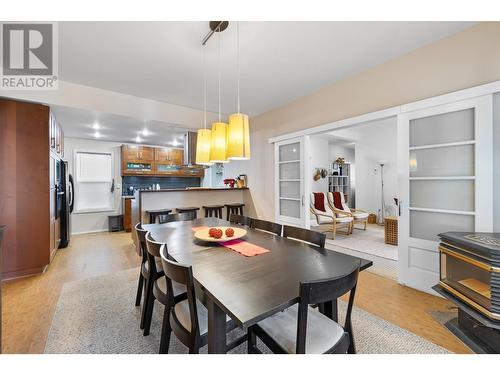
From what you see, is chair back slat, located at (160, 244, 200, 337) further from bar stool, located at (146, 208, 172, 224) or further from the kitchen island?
the kitchen island

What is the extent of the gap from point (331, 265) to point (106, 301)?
233 centimetres

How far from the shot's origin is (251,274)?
4.08ft

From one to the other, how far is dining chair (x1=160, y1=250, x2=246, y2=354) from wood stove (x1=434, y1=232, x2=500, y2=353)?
5.86 ft

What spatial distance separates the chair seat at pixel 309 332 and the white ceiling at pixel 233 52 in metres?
2.41

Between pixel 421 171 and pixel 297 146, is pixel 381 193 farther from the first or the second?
pixel 421 171

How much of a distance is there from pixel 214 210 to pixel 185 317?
3.09 metres

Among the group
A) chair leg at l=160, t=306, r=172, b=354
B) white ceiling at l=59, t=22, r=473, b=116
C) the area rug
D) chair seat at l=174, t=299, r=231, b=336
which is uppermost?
→ white ceiling at l=59, t=22, r=473, b=116

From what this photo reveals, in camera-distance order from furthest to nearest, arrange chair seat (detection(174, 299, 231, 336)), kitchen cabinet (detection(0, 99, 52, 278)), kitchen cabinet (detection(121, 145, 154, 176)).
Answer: kitchen cabinet (detection(121, 145, 154, 176)) → kitchen cabinet (detection(0, 99, 52, 278)) → chair seat (detection(174, 299, 231, 336))

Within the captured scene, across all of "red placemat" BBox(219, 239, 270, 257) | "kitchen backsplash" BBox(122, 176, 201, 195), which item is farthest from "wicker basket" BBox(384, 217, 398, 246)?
"kitchen backsplash" BBox(122, 176, 201, 195)

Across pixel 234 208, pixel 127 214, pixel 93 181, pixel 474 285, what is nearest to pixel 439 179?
pixel 474 285

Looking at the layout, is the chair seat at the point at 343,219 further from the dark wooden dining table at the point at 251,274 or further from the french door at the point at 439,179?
the dark wooden dining table at the point at 251,274

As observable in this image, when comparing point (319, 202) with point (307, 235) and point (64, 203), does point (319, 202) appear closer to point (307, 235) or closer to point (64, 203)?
point (307, 235)

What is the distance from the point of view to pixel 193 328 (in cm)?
120

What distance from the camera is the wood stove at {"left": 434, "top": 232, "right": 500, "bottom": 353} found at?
159 cm
